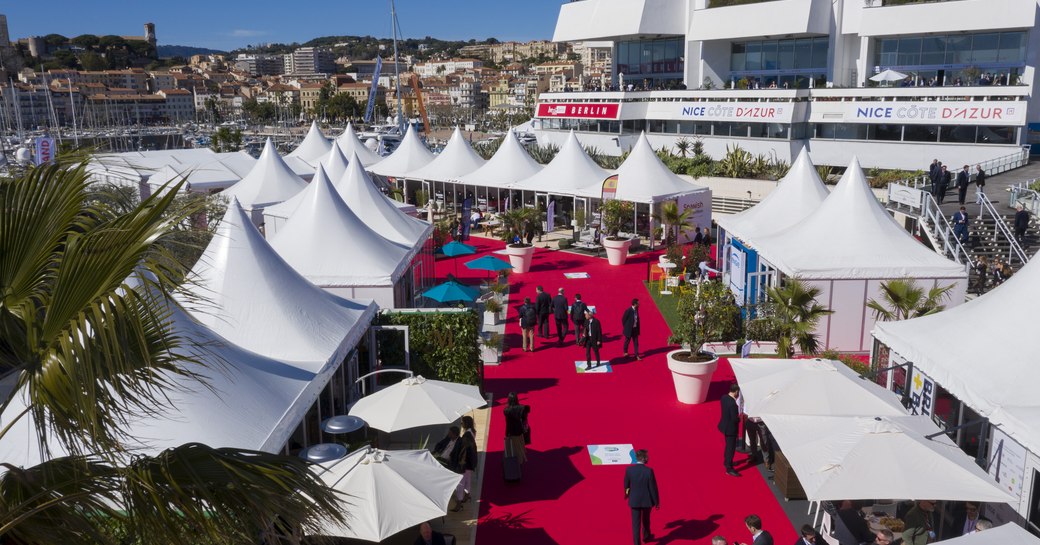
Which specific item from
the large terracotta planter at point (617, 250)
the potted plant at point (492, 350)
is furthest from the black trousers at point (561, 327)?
the large terracotta planter at point (617, 250)

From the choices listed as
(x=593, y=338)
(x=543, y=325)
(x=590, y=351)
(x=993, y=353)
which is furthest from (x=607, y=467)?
(x=543, y=325)

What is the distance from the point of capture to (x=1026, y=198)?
23.3m

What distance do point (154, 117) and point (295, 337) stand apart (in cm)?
19082

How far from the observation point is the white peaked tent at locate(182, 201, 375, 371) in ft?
38.5

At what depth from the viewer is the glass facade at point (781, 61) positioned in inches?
1763

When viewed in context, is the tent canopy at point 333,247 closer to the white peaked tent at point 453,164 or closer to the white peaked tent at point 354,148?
the white peaked tent at point 453,164

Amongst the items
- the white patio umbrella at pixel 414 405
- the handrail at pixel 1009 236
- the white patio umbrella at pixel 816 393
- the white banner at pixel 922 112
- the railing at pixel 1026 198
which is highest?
the white banner at pixel 922 112

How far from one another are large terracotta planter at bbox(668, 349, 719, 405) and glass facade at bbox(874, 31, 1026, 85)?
28.7 metres

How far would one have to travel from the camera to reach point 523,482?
11609 millimetres

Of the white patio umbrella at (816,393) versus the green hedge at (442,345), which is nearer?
the white patio umbrella at (816,393)

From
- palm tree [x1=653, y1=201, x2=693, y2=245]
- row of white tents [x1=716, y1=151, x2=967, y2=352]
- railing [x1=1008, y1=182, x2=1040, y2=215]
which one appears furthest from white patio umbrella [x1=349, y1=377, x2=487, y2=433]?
railing [x1=1008, y1=182, x2=1040, y2=215]

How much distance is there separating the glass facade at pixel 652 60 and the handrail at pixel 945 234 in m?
30.8

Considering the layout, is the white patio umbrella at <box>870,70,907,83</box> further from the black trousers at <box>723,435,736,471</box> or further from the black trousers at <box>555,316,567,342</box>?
the black trousers at <box>723,435,736,471</box>

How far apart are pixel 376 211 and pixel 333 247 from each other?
12.9 ft
